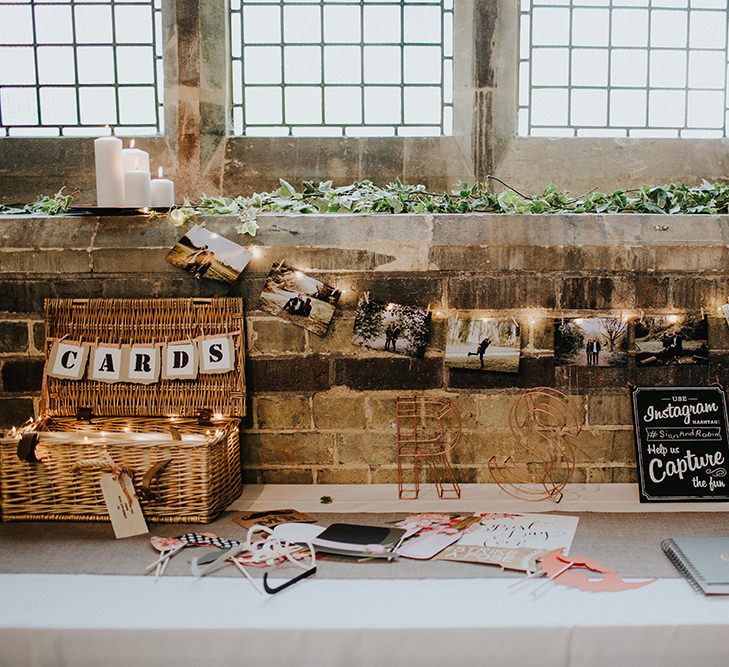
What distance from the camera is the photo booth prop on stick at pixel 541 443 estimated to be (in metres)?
2.46

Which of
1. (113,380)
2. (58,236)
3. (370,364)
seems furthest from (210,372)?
(58,236)

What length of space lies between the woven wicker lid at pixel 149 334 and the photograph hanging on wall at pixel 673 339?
4.52ft

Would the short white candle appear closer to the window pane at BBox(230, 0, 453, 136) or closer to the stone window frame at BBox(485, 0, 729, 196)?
the window pane at BBox(230, 0, 453, 136)

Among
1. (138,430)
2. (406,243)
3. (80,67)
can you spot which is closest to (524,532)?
(406,243)

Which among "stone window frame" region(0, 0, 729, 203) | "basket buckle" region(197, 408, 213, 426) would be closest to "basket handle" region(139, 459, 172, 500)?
"basket buckle" region(197, 408, 213, 426)

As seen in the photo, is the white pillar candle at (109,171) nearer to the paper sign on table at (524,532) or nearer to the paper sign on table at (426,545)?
the paper sign on table at (426,545)

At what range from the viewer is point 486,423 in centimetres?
249

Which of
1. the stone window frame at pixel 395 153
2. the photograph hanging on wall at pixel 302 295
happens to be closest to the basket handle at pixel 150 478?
the photograph hanging on wall at pixel 302 295

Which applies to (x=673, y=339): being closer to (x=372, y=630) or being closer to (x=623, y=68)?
(x=372, y=630)

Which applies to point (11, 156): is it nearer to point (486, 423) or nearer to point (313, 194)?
point (313, 194)

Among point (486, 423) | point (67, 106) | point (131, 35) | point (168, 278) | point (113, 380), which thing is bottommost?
point (486, 423)

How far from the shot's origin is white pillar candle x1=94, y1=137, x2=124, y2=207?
242 cm

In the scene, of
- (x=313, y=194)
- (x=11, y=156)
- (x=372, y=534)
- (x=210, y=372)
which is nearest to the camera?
(x=372, y=534)

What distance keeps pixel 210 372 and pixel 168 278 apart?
36 cm
